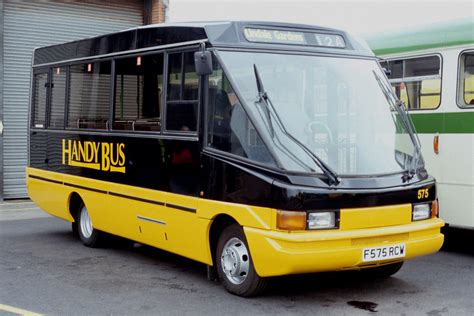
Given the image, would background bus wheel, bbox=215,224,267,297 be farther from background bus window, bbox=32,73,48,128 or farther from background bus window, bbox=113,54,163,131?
background bus window, bbox=32,73,48,128

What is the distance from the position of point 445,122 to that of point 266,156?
3.56 meters

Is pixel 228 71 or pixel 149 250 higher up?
pixel 228 71

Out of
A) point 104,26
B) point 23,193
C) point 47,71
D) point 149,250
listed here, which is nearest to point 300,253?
point 149,250

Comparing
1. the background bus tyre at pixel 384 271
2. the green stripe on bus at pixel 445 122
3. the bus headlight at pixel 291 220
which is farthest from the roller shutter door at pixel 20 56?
the bus headlight at pixel 291 220

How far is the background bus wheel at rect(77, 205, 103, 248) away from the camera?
9906mm

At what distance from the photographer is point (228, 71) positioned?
711 cm

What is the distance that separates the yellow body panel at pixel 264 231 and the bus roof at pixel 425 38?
2865 millimetres

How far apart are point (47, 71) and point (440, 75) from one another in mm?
5697

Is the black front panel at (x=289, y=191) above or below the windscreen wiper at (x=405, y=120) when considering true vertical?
below

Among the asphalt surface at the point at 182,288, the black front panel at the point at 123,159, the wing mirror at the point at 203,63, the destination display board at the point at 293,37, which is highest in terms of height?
the destination display board at the point at 293,37

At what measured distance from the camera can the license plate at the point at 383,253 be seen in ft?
22.1

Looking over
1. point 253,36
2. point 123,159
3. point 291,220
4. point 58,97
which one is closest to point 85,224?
point 123,159

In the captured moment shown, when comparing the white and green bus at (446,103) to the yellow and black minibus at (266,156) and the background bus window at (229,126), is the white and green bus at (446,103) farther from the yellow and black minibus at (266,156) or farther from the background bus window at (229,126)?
the background bus window at (229,126)

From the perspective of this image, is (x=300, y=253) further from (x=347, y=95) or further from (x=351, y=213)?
(x=347, y=95)
